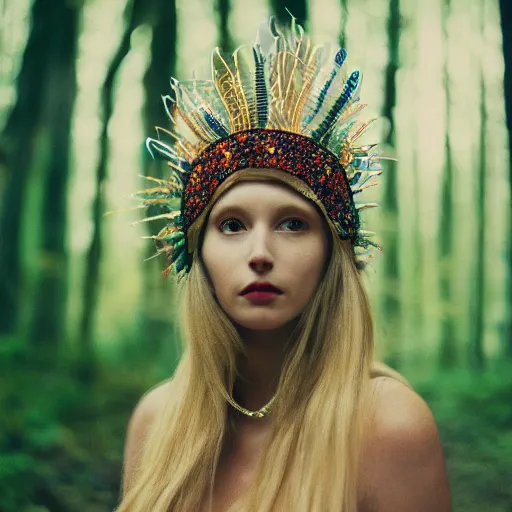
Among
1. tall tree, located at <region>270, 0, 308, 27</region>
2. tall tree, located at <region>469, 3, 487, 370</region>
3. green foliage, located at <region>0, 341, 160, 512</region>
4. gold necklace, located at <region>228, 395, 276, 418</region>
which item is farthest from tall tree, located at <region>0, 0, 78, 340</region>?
tall tree, located at <region>469, 3, 487, 370</region>

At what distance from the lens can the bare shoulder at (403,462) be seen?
3.66 feet

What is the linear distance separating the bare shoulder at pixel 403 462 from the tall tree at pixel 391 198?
94 cm

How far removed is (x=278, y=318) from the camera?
3.93 ft

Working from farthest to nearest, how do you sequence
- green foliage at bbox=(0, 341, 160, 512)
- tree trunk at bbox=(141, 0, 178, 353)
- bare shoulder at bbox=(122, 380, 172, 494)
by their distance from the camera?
tree trunk at bbox=(141, 0, 178, 353) → green foliage at bbox=(0, 341, 160, 512) → bare shoulder at bbox=(122, 380, 172, 494)

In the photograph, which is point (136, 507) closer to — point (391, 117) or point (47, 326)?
point (47, 326)

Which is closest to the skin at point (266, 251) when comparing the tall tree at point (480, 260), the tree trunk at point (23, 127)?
the tall tree at point (480, 260)

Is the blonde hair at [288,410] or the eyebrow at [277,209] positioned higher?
the eyebrow at [277,209]

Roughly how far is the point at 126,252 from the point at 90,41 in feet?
2.65

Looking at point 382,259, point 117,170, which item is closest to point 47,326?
point 117,170

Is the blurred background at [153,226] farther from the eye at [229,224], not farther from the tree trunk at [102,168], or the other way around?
the eye at [229,224]

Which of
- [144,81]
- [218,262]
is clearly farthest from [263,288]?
[144,81]

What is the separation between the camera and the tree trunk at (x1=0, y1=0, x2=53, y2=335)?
233cm

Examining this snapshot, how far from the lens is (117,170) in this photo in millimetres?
2309

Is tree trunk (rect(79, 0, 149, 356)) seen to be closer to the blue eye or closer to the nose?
the blue eye
